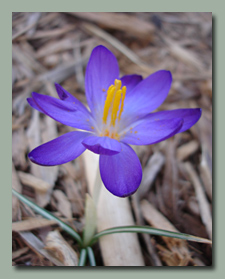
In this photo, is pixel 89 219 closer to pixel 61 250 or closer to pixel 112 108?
pixel 61 250

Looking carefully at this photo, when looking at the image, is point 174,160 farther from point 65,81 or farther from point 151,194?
point 65,81

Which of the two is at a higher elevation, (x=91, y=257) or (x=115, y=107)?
(x=115, y=107)

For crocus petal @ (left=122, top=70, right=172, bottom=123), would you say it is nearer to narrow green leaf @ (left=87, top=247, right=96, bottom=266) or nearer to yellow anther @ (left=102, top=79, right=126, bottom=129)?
yellow anther @ (left=102, top=79, right=126, bottom=129)

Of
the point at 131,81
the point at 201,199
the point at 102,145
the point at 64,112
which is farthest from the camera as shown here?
the point at 201,199

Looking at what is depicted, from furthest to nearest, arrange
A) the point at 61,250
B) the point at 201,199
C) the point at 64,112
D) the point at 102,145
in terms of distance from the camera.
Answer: the point at 201,199, the point at 61,250, the point at 64,112, the point at 102,145

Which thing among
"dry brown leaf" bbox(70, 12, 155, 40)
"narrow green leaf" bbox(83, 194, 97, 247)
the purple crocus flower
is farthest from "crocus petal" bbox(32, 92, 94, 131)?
"dry brown leaf" bbox(70, 12, 155, 40)

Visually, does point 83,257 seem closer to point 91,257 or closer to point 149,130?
point 91,257

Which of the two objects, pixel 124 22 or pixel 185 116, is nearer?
pixel 185 116

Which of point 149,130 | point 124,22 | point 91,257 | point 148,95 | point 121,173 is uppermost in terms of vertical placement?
point 124,22

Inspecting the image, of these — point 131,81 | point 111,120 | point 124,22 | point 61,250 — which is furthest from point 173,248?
point 124,22

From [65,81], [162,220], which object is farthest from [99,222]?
[65,81]
